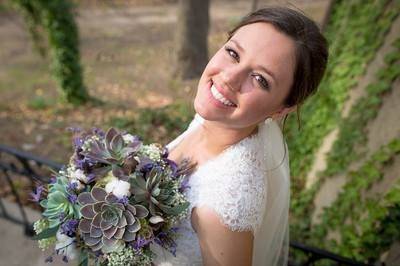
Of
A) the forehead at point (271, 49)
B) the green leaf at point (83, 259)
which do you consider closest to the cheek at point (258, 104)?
the forehead at point (271, 49)

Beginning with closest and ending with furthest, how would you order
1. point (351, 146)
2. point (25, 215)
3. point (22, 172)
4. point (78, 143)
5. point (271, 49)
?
point (271, 49)
point (78, 143)
point (22, 172)
point (351, 146)
point (25, 215)

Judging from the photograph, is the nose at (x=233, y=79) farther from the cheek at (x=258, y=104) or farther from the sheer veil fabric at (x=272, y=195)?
the sheer veil fabric at (x=272, y=195)

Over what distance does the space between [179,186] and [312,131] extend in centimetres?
316

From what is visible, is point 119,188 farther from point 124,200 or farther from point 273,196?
point 273,196

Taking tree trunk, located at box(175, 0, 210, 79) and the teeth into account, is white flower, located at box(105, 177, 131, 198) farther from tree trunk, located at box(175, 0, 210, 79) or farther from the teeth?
tree trunk, located at box(175, 0, 210, 79)

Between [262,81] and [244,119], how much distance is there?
183 millimetres

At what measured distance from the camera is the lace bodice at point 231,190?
1634 millimetres

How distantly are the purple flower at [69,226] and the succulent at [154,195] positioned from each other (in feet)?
1.04

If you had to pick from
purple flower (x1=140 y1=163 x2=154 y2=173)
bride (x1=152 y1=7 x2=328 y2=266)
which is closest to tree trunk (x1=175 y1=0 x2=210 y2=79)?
bride (x1=152 y1=7 x2=328 y2=266)

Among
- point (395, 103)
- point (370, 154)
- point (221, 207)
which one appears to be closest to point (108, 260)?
point (221, 207)

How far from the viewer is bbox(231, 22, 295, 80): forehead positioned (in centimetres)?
152

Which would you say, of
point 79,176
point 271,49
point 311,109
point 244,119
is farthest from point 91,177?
point 311,109

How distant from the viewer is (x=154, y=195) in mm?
1650

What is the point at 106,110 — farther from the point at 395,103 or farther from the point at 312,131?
the point at 395,103
